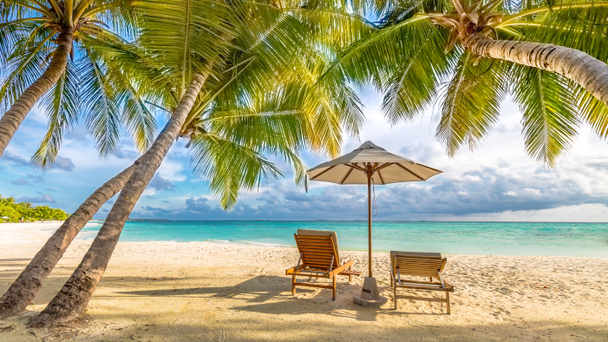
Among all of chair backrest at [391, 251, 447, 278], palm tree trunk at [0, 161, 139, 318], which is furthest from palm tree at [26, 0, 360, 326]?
chair backrest at [391, 251, 447, 278]

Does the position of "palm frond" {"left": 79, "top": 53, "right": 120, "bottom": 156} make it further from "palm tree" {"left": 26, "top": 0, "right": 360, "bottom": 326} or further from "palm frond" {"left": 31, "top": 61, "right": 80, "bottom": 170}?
"palm tree" {"left": 26, "top": 0, "right": 360, "bottom": 326}

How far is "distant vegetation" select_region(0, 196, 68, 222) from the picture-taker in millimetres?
31703

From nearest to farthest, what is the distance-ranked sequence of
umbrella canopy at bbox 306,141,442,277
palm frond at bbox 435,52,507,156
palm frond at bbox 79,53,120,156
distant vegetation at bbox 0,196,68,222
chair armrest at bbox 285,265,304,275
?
umbrella canopy at bbox 306,141,442,277
chair armrest at bbox 285,265,304,275
palm frond at bbox 435,52,507,156
palm frond at bbox 79,53,120,156
distant vegetation at bbox 0,196,68,222

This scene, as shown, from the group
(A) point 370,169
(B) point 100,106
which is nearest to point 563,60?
(A) point 370,169

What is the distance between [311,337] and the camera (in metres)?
2.84

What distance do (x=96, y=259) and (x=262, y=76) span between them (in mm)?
3826

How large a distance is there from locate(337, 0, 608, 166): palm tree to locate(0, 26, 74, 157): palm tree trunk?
429cm

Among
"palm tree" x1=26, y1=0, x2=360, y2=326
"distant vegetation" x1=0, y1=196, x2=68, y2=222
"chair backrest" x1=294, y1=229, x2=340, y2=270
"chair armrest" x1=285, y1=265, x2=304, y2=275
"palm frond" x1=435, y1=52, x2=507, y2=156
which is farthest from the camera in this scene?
"distant vegetation" x1=0, y1=196, x2=68, y2=222

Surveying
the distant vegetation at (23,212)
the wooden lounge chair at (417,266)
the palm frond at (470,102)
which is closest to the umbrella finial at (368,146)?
the wooden lounge chair at (417,266)

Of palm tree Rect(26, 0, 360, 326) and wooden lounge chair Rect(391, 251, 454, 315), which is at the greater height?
palm tree Rect(26, 0, 360, 326)

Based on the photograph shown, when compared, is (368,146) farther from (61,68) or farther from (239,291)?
(61,68)

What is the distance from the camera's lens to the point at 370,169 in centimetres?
463

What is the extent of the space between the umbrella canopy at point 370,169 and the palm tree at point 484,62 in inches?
68.0

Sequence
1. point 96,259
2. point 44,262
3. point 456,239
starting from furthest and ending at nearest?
point 456,239, point 44,262, point 96,259
